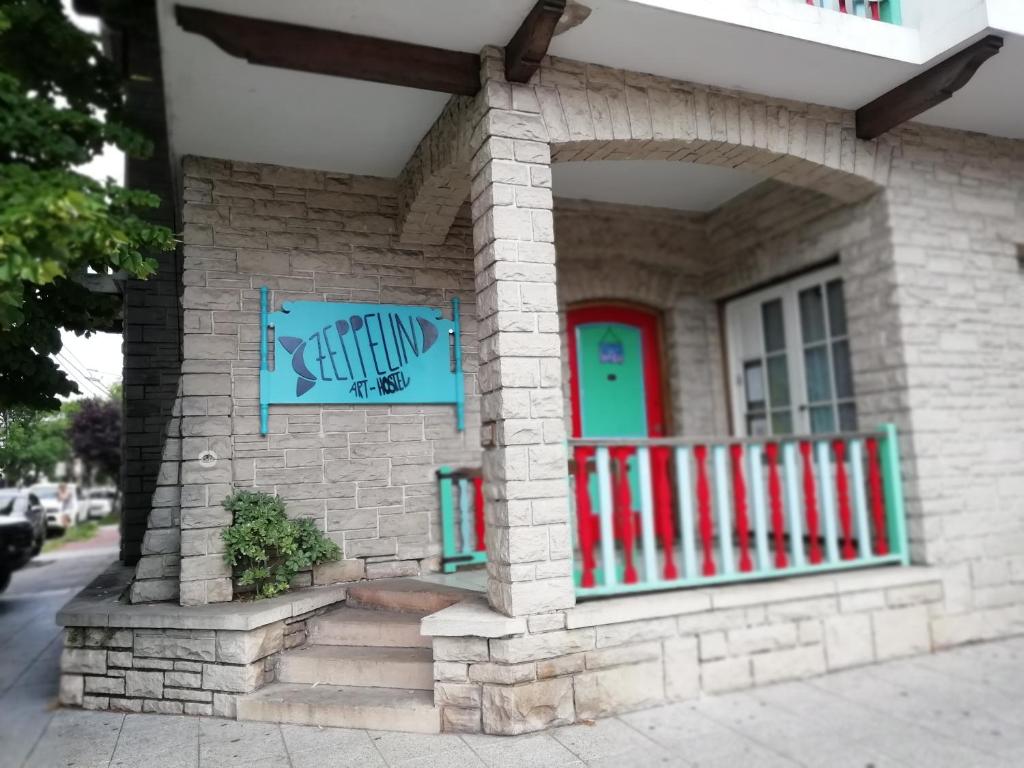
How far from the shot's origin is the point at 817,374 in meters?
5.33

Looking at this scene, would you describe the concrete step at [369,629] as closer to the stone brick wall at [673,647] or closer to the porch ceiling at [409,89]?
the stone brick wall at [673,647]

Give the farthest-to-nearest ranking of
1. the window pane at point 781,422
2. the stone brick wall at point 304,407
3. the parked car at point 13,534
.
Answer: the parked car at point 13,534 < the window pane at point 781,422 < the stone brick wall at point 304,407

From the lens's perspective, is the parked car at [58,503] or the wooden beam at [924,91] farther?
the parked car at [58,503]

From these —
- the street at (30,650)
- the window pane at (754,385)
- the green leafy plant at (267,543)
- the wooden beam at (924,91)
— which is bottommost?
the street at (30,650)

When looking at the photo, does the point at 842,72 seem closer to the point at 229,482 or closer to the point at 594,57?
the point at 594,57

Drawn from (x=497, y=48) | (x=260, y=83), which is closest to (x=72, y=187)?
(x=260, y=83)

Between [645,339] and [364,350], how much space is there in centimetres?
258

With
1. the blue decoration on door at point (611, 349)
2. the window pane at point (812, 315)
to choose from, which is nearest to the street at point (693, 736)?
the window pane at point (812, 315)

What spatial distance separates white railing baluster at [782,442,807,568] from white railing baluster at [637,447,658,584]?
3.00 ft

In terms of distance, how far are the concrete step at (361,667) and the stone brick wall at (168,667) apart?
130 mm

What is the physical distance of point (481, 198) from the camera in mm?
3535

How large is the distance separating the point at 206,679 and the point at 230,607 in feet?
1.22

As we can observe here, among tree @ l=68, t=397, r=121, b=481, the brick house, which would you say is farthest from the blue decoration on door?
tree @ l=68, t=397, r=121, b=481

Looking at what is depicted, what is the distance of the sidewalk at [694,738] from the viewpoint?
2.90 meters
